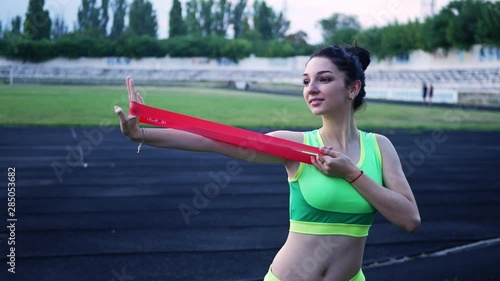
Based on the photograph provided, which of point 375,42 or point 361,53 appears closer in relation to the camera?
point 361,53

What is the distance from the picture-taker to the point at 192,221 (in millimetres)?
8180

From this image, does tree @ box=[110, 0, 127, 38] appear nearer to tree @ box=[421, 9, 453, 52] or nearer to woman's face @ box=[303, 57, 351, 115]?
tree @ box=[421, 9, 453, 52]

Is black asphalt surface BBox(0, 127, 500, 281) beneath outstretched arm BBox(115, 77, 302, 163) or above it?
beneath

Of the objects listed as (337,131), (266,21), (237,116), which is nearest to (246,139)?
(337,131)

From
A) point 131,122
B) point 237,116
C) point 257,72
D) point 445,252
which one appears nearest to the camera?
point 131,122

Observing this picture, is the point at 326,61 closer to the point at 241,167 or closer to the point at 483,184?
the point at 483,184

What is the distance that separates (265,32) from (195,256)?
328 ft

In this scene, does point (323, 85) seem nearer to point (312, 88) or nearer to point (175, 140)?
point (312, 88)

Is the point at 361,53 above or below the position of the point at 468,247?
above

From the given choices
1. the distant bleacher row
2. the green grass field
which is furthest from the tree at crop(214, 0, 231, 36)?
the green grass field

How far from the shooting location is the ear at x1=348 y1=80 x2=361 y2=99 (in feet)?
8.45

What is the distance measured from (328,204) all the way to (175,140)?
2.00 feet

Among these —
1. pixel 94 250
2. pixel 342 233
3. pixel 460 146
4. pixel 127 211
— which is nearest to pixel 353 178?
pixel 342 233

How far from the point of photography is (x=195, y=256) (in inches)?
257
